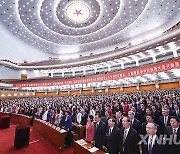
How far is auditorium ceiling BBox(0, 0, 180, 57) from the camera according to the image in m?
19.6

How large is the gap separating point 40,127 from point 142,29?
2279cm

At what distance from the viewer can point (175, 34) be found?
14.0 meters

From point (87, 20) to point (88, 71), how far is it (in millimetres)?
11729

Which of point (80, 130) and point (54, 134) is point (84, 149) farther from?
point (80, 130)

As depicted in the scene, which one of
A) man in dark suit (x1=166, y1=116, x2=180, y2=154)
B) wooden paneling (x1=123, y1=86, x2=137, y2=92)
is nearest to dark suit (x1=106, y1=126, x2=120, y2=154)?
man in dark suit (x1=166, y1=116, x2=180, y2=154)

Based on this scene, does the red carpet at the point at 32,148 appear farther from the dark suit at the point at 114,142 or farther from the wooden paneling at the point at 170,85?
the wooden paneling at the point at 170,85

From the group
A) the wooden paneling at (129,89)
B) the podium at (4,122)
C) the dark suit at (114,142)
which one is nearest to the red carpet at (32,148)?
the dark suit at (114,142)

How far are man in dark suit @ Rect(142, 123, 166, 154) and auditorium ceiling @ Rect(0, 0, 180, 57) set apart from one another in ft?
63.8

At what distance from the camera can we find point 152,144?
255 cm

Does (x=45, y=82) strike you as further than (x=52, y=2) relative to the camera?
Yes

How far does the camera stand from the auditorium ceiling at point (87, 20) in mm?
19641

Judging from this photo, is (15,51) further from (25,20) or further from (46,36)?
(25,20)

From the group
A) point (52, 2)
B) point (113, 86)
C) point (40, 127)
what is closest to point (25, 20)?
point (52, 2)

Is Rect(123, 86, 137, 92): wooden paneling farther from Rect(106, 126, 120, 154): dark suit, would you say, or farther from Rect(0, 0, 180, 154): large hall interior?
Rect(106, 126, 120, 154): dark suit
